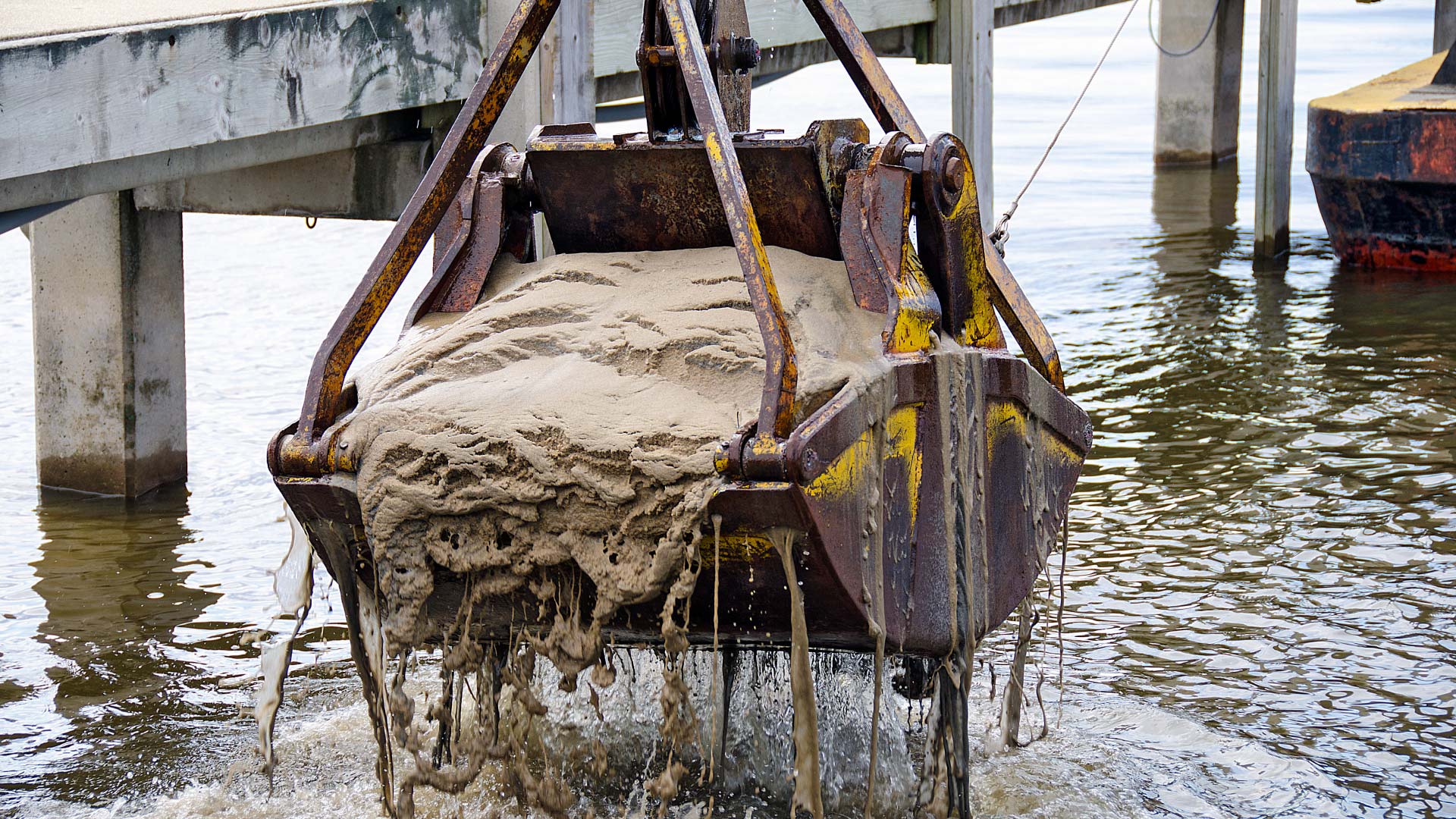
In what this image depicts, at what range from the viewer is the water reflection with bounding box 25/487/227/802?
4.31m

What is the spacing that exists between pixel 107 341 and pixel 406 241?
125 inches

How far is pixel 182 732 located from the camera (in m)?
4.46

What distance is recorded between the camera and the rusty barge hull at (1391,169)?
31.3ft

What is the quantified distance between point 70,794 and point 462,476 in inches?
69.1

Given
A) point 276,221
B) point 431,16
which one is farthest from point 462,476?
point 276,221

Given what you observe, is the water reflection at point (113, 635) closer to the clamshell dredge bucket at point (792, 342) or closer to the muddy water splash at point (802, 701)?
the clamshell dredge bucket at point (792, 342)

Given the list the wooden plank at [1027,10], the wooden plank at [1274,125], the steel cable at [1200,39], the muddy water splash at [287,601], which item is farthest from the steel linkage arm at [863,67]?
the wooden plank at [1274,125]

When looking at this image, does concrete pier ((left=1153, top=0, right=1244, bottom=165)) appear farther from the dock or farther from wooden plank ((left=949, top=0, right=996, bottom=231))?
the dock

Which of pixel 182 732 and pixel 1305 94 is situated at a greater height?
pixel 1305 94

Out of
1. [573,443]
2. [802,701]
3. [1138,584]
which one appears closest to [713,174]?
[573,443]

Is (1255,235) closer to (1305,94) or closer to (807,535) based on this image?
(807,535)

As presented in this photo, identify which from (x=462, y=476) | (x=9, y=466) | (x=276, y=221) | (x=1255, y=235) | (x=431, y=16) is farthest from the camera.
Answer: (x=276, y=221)

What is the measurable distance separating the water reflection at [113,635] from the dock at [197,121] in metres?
0.28

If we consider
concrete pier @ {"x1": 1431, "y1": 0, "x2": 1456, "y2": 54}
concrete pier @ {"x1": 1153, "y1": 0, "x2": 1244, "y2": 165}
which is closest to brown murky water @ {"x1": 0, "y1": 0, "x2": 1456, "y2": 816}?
concrete pier @ {"x1": 1431, "y1": 0, "x2": 1456, "y2": 54}
